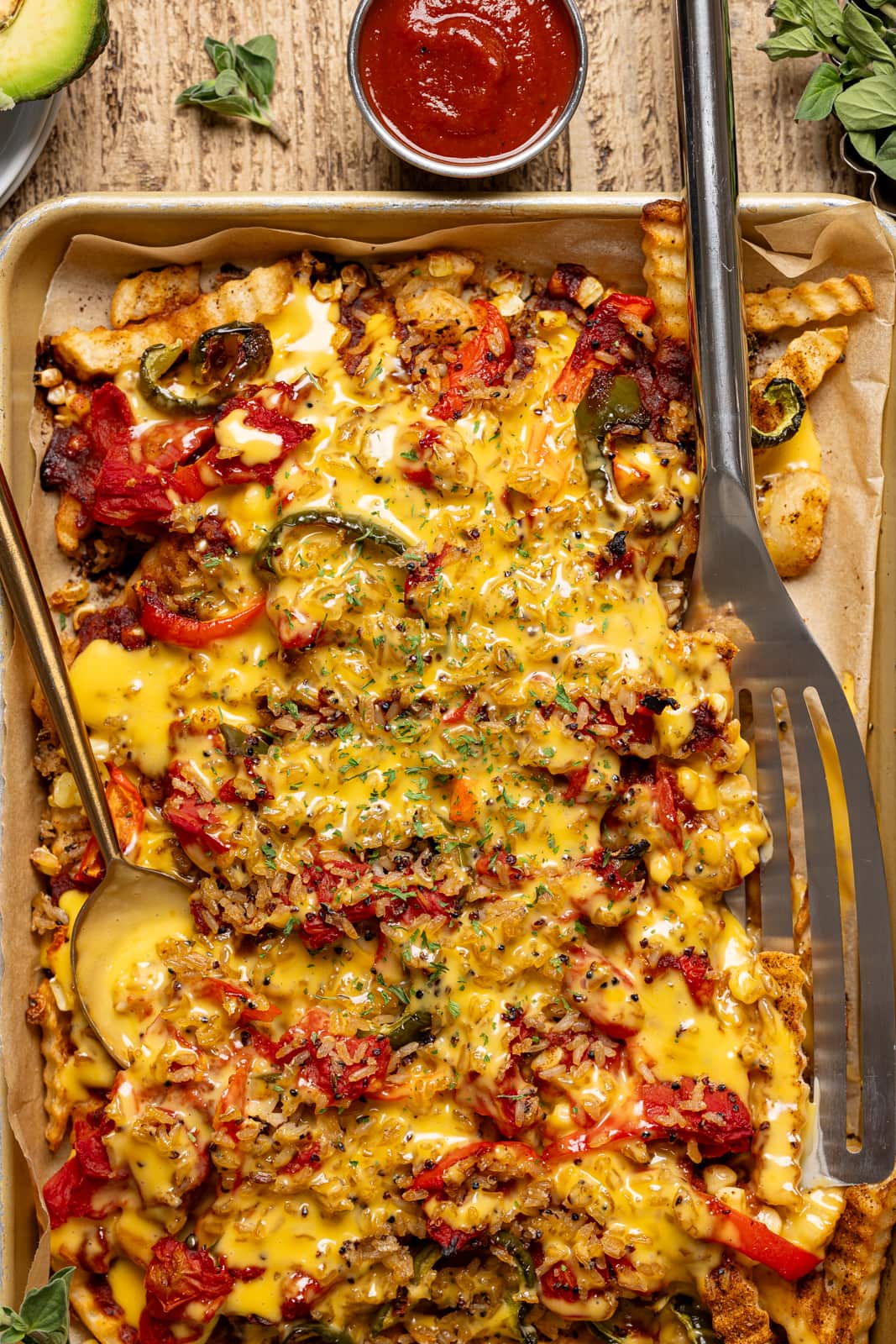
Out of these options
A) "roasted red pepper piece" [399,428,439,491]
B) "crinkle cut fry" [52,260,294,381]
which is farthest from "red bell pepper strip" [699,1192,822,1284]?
"crinkle cut fry" [52,260,294,381]

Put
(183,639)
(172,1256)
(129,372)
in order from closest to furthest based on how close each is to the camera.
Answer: (172,1256) < (183,639) < (129,372)

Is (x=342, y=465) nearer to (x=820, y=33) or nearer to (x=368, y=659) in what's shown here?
(x=368, y=659)

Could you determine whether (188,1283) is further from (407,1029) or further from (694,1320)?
(694,1320)

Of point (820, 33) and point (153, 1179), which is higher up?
point (820, 33)

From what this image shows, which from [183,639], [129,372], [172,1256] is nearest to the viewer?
[172,1256]

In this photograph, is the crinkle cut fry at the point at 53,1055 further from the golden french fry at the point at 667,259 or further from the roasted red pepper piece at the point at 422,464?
the golden french fry at the point at 667,259

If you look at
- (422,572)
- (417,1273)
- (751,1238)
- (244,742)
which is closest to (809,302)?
(422,572)

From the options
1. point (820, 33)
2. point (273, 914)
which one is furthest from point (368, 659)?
point (820, 33)
